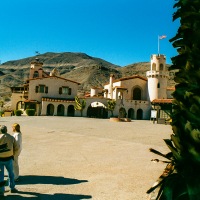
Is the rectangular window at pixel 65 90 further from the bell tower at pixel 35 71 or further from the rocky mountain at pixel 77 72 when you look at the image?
the rocky mountain at pixel 77 72

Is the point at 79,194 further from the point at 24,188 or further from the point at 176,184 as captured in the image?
the point at 176,184

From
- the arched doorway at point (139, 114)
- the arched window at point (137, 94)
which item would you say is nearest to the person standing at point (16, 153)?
the arched doorway at point (139, 114)

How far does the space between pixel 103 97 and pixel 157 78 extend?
1202 cm

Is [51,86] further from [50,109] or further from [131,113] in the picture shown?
[131,113]

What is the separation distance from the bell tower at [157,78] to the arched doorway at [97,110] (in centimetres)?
1106

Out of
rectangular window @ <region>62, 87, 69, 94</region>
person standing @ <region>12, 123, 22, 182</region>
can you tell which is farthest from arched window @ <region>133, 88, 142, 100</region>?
person standing @ <region>12, 123, 22, 182</region>

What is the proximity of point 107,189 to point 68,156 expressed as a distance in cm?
444

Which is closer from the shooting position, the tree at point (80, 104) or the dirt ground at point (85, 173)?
the dirt ground at point (85, 173)

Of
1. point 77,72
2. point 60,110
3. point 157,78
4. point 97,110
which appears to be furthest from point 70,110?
point 77,72

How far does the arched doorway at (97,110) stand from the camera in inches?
1870

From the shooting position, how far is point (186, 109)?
2.14 metres

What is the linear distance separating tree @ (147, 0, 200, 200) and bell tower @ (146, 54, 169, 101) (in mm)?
49896

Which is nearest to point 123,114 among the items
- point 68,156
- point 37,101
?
point 37,101

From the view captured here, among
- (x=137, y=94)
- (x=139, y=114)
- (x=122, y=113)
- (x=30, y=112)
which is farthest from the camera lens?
(x=137, y=94)
